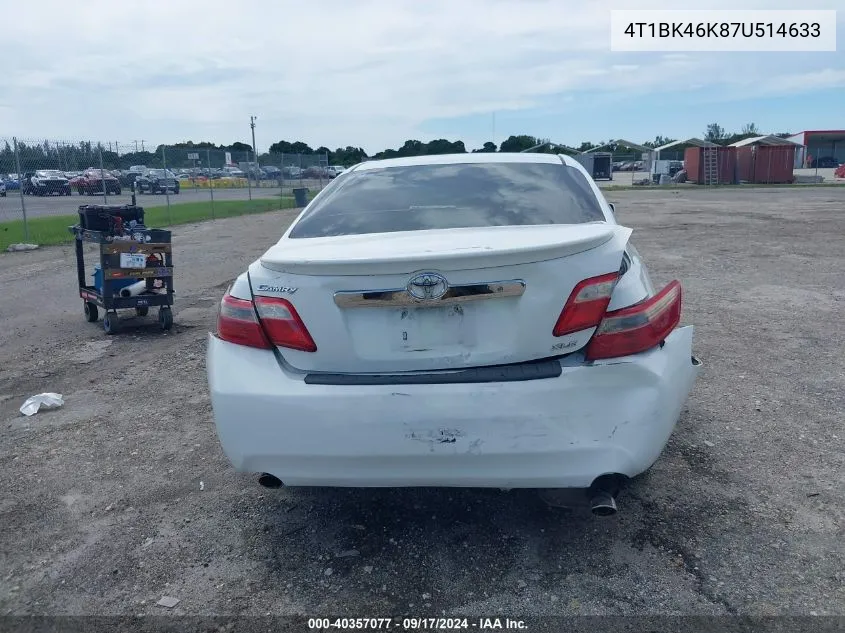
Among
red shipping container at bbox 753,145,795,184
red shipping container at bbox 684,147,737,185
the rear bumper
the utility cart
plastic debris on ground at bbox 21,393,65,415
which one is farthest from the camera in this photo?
red shipping container at bbox 684,147,737,185

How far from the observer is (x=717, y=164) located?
4703cm

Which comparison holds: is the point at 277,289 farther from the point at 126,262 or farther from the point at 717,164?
the point at 717,164

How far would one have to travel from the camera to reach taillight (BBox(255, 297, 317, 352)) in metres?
2.83

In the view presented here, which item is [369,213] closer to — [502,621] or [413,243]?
[413,243]

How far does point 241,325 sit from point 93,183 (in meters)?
23.0

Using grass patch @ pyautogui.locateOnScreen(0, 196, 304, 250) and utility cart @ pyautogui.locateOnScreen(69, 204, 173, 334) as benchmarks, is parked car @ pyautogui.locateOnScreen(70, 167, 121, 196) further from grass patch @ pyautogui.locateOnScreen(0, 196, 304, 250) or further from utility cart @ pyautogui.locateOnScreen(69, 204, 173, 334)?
utility cart @ pyautogui.locateOnScreen(69, 204, 173, 334)

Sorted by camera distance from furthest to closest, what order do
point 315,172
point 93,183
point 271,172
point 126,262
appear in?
1. point 315,172
2. point 271,172
3. point 93,183
4. point 126,262

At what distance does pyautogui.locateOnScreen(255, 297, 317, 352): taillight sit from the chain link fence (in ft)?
43.7

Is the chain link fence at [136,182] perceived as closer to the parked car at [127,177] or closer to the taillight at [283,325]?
the parked car at [127,177]

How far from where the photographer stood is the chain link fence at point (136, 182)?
17.9 meters

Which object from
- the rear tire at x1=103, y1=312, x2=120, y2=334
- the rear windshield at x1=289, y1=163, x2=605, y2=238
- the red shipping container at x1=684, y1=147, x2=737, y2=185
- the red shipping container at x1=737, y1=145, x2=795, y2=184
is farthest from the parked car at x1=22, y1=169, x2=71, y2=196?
the red shipping container at x1=737, y1=145, x2=795, y2=184

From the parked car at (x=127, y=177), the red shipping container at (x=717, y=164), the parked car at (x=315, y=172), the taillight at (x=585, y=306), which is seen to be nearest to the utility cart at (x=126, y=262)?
the taillight at (x=585, y=306)

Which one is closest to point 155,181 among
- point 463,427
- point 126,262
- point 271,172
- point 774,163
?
point 271,172

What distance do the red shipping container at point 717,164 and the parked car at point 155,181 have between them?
33373 millimetres
